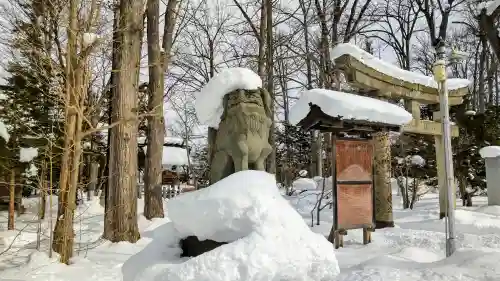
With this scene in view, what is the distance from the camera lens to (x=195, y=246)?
4.43 metres

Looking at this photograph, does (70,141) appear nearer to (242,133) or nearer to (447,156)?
(242,133)

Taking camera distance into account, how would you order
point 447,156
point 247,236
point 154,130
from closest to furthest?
point 247,236 → point 447,156 → point 154,130

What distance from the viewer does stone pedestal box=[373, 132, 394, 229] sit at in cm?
1073

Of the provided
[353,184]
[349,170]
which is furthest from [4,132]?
[353,184]

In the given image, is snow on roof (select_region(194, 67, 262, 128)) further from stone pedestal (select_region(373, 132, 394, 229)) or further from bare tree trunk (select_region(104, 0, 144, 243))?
stone pedestal (select_region(373, 132, 394, 229))

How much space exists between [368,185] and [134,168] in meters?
4.90

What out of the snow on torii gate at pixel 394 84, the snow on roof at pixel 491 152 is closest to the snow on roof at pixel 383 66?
the snow on torii gate at pixel 394 84

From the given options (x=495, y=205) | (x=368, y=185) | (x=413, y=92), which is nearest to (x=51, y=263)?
(x=368, y=185)

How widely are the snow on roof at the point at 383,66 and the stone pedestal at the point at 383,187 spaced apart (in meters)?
1.76

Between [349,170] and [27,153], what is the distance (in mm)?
10666

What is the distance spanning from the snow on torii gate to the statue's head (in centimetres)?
533

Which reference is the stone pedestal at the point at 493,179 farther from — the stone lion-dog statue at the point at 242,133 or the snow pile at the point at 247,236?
the snow pile at the point at 247,236

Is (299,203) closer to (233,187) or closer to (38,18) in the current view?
(38,18)

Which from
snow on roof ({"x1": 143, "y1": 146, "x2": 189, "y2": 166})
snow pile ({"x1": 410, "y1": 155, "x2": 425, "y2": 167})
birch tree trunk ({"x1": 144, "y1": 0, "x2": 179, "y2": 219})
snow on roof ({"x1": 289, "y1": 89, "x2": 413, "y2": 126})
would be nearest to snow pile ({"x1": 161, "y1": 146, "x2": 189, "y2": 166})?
snow on roof ({"x1": 143, "y1": 146, "x2": 189, "y2": 166})
